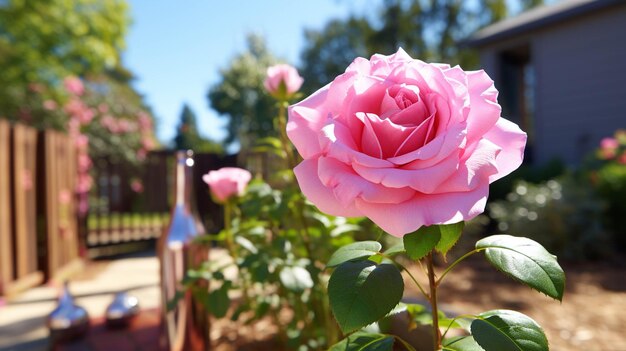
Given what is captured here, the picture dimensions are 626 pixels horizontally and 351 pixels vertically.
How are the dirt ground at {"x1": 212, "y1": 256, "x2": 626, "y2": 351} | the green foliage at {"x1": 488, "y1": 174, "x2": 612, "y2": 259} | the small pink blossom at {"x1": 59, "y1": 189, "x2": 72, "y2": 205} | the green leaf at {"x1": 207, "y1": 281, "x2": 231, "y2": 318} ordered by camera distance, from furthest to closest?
the small pink blossom at {"x1": 59, "y1": 189, "x2": 72, "y2": 205}
the green foliage at {"x1": 488, "y1": 174, "x2": 612, "y2": 259}
the dirt ground at {"x1": 212, "y1": 256, "x2": 626, "y2": 351}
the green leaf at {"x1": 207, "y1": 281, "x2": 231, "y2": 318}

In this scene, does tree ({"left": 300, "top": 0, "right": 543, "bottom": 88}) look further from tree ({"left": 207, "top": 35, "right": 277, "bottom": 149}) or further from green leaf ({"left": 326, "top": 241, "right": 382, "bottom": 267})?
green leaf ({"left": 326, "top": 241, "right": 382, "bottom": 267})

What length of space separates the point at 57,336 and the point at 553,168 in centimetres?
676

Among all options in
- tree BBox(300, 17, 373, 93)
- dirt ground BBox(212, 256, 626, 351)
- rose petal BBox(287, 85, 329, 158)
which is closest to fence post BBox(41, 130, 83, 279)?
dirt ground BBox(212, 256, 626, 351)

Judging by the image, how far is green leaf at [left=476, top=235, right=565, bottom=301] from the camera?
0.57 meters

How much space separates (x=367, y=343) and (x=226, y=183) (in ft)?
2.69

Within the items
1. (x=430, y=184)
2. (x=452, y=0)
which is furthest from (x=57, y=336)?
(x=452, y=0)

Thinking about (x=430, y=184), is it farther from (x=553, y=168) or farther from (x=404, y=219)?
(x=553, y=168)

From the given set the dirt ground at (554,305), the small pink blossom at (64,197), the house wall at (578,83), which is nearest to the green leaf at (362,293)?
the dirt ground at (554,305)

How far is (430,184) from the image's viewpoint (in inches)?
20.0

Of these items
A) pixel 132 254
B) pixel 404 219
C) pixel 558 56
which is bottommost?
pixel 132 254

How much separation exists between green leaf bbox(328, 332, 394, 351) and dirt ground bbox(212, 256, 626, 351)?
0.81 meters

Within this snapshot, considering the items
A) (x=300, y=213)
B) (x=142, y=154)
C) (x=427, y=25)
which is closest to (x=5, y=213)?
(x=300, y=213)

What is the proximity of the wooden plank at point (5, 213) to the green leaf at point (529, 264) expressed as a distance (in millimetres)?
3845

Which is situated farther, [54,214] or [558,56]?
Result: [558,56]
